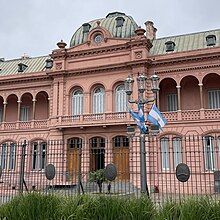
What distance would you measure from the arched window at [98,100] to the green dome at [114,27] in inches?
210

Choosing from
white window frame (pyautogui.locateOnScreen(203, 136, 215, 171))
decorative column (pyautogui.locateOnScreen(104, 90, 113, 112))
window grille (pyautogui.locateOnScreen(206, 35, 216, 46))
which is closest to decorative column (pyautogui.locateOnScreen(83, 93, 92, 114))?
decorative column (pyautogui.locateOnScreen(104, 90, 113, 112))

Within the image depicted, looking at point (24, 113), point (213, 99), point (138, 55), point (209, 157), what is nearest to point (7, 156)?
point (138, 55)

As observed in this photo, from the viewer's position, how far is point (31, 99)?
103ft

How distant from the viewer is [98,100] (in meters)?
26.8

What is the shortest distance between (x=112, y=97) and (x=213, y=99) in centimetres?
813

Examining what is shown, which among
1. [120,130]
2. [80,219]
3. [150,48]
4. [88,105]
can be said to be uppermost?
[150,48]

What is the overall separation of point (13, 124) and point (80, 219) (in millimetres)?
24853

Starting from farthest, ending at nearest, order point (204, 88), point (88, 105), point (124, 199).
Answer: point (88, 105) → point (204, 88) → point (124, 199)

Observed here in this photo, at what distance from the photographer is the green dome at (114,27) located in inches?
1105

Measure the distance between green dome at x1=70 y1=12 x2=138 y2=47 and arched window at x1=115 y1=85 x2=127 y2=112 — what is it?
5.22 metres

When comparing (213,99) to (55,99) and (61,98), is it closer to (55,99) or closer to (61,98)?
(61,98)

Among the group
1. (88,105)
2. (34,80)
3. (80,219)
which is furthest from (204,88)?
(80,219)

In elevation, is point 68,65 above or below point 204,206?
above

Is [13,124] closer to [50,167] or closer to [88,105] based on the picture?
[88,105]
